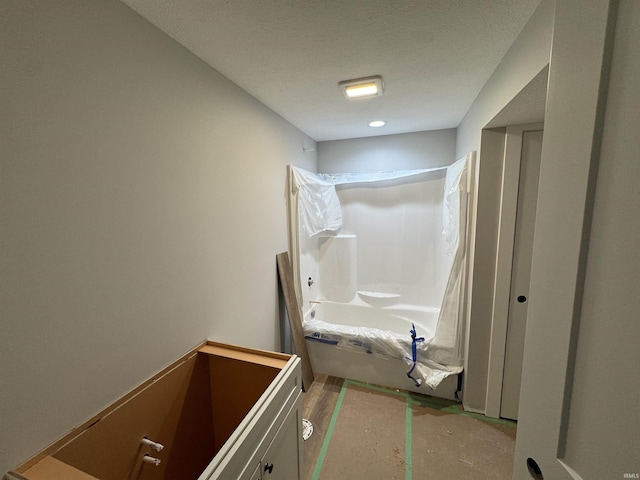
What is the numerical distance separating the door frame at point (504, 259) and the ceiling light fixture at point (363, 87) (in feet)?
3.10

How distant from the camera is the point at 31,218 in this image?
75cm

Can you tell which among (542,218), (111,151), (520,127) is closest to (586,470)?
(542,218)

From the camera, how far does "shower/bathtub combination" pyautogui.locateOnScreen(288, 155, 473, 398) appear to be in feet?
7.01

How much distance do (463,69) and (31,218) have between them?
209cm

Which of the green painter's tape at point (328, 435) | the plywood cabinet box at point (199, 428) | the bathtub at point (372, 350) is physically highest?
the plywood cabinet box at point (199, 428)

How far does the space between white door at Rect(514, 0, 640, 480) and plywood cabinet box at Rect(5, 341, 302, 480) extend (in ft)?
2.92

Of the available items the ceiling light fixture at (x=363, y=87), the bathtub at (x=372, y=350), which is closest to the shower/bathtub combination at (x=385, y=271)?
the bathtub at (x=372, y=350)

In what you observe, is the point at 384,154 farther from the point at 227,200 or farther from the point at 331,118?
the point at 227,200

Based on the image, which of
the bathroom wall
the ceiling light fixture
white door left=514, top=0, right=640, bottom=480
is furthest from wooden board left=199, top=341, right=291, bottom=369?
the ceiling light fixture

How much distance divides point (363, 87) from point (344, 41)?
0.45 meters

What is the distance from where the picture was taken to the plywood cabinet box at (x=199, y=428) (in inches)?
33.4

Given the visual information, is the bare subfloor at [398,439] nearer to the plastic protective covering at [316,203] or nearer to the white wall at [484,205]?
the white wall at [484,205]

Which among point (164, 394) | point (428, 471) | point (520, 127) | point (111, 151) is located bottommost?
point (428, 471)

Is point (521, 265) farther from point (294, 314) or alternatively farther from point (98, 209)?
point (98, 209)
